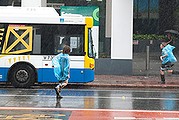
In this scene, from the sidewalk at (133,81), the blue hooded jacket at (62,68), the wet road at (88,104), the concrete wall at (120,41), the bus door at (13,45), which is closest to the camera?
the wet road at (88,104)

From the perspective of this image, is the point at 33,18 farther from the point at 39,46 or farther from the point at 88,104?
the point at 88,104

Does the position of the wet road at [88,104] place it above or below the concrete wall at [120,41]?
below

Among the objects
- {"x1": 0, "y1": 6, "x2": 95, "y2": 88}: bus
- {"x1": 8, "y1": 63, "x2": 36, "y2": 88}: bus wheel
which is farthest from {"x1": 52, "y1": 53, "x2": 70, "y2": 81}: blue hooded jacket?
{"x1": 8, "y1": 63, "x2": 36, "y2": 88}: bus wheel

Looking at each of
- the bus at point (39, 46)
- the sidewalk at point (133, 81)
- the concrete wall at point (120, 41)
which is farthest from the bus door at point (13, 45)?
the concrete wall at point (120, 41)

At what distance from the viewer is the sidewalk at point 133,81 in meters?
19.6

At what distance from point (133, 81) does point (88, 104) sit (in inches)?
303

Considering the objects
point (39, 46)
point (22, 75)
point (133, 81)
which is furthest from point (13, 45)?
point (133, 81)

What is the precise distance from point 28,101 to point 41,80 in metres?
4.41

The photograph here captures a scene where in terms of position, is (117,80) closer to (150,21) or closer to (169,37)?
(169,37)

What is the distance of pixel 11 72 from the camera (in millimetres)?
18344

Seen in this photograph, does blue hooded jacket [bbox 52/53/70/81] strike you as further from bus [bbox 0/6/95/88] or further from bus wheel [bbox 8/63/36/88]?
bus wheel [bbox 8/63/36/88]

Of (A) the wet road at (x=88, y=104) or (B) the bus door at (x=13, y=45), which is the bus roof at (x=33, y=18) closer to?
(B) the bus door at (x=13, y=45)

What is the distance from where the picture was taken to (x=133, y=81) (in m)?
21.0

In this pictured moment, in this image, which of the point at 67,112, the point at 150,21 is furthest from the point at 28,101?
the point at 150,21
